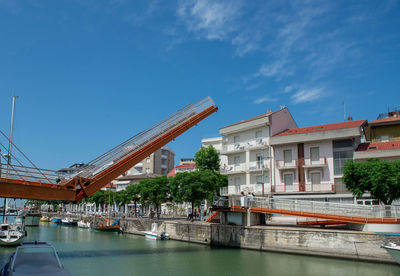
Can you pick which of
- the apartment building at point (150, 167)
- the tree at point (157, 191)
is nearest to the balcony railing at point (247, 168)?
the tree at point (157, 191)

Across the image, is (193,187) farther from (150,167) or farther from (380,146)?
(150,167)

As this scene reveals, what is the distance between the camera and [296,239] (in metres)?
23.8

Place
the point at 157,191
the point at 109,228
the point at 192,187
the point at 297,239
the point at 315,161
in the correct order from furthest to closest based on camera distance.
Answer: the point at 157,191, the point at 109,228, the point at 192,187, the point at 315,161, the point at 297,239

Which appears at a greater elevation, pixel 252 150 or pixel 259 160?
pixel 252 150

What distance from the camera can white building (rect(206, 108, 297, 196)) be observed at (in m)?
38.6

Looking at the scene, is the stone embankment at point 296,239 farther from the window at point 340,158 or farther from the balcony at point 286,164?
the window at point 340,158

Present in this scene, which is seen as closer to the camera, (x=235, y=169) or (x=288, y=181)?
Result: (x=288, y=181)

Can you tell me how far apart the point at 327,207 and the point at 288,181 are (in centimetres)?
1182

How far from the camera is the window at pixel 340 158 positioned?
3331 centimetres

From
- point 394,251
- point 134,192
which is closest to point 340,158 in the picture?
point 394,251

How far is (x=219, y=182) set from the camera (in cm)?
4659

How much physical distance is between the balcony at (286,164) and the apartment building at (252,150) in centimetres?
106

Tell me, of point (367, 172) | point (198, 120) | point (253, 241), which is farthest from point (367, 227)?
point (198, 120)

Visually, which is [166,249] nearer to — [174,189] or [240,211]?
[240,211]
